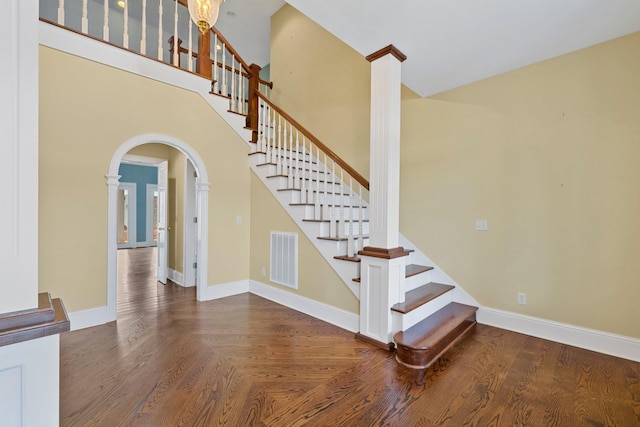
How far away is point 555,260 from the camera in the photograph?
279 cm

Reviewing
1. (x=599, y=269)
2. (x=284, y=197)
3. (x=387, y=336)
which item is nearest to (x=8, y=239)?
(x=387, y=336)

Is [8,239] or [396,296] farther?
[396,296]

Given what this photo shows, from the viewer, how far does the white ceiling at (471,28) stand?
2051mm

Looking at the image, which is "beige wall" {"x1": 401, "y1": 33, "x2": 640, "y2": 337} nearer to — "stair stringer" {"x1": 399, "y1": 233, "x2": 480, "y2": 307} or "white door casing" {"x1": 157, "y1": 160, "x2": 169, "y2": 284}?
"stair stringer" {"x1": 399, "y1": 233, "x2": 480, "y2": 307}

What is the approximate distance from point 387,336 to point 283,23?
5.70m

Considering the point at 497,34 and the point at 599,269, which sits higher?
the point at 497,34

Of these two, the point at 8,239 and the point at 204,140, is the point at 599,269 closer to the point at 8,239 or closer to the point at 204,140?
the point at 8,239

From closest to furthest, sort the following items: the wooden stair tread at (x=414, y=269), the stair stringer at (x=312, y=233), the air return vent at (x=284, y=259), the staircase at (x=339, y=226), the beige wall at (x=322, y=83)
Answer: the staircase at (x=339, y=226) → the stair stringer at (x=312, y=233) → the wooden stair tread at (x=414, y=269) → the air return vent at (x=284, y=259) → the beige wall at (x=322, y=83)

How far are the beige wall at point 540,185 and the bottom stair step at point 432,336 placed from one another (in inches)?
15.8

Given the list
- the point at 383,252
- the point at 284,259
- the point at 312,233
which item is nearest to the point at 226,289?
the point at 284,259

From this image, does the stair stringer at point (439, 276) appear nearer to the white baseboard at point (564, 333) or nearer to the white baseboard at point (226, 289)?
the white baseboard at point (564, 333)

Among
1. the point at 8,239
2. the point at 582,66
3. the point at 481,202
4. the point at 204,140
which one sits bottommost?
the point at 8,239

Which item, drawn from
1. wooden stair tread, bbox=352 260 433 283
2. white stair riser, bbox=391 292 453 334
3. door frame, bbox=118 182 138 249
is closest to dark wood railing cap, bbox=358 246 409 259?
wooden stair tread, bbox=352 260 433 283

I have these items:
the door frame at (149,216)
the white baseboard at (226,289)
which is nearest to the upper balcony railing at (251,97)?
the white baseboard at (226,289)
